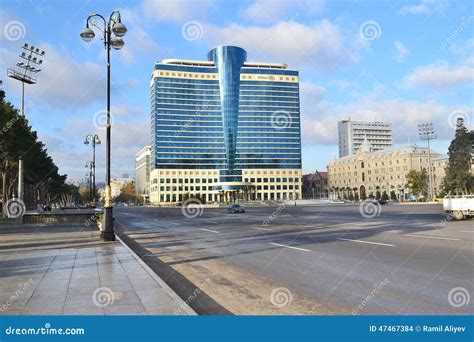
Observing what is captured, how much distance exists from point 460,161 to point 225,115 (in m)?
95.4

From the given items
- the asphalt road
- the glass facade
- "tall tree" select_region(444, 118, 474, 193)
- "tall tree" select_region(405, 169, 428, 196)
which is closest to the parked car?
the asphalt road

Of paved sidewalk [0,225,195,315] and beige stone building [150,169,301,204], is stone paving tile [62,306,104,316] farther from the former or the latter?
beige stone building [150,169,301,204]

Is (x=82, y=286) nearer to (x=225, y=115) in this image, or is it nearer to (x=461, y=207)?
(x=461, y=207)

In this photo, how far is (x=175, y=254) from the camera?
14.1m

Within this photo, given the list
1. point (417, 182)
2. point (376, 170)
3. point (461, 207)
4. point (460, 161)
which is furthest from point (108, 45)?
point (376, 170)

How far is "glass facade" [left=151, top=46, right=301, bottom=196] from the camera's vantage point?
507ft

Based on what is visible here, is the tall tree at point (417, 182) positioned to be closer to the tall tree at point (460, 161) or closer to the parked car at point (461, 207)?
the tall tree at point (460, 161)

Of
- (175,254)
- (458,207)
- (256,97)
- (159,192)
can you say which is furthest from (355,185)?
(175,254)

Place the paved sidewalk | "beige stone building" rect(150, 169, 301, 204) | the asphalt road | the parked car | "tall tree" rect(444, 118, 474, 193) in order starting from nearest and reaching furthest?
1. the paved sidewalk
2. the asphalt road
3. the parked car
4. "tall tree" rect(444, 118, 474, 193)
5. "beige stone building" rect(150, 169, 301, 204)

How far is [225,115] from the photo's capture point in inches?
6225

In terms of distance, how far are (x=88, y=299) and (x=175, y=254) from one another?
703cm

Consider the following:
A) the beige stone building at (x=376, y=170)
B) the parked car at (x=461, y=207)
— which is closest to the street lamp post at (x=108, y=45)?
the parked car at (x=461, y=207)

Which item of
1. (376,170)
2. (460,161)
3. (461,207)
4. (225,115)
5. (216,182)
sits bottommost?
(461,207)

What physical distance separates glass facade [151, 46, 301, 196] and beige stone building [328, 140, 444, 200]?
19439mm
